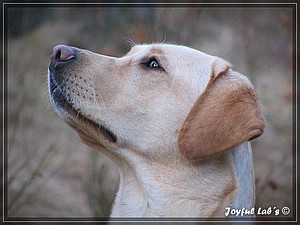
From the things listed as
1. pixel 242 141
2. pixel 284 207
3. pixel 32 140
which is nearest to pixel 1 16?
pixel 32 140

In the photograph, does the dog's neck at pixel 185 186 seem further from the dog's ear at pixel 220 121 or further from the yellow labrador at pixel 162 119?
the dog's ear at pixel 220 121

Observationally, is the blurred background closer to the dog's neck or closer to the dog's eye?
the dog's neck

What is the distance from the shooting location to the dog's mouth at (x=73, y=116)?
335 cm

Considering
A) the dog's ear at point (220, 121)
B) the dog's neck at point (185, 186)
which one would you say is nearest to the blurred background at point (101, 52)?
the dog's neck at point (185, 186)

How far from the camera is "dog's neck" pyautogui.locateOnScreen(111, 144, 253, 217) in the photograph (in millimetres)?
3344

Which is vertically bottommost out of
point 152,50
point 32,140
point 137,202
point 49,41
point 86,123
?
point 32,140

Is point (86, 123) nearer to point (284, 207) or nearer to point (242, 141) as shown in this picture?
point (242, 141)

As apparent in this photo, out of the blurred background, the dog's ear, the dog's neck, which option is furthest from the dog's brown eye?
the blurred background

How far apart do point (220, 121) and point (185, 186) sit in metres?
0.38

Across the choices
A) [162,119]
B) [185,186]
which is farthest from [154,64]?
[185,186]

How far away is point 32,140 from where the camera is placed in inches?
260

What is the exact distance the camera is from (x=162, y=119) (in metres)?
3.41

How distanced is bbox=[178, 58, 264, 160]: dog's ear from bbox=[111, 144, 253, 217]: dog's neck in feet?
0.49

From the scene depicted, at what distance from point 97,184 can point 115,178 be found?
0.17 m
